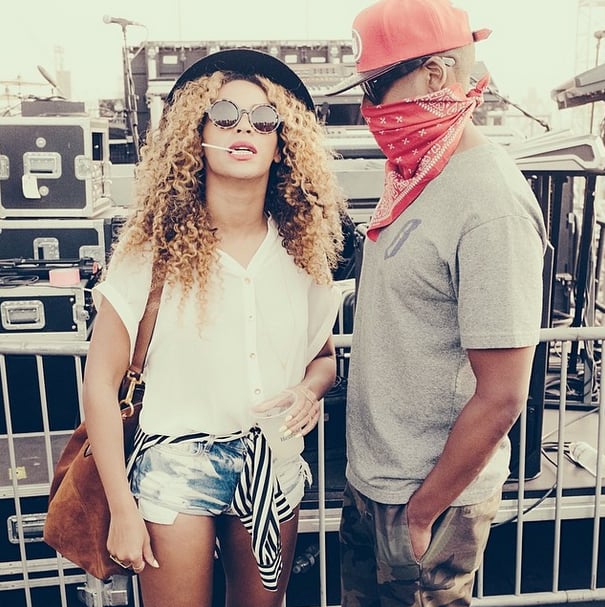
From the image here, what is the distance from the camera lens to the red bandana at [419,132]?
1368mm

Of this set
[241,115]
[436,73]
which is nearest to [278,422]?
[241,115]

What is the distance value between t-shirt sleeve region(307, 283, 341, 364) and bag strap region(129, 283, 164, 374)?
0.41m

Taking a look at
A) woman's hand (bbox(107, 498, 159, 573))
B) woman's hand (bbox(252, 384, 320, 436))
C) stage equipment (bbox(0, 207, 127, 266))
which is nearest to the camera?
woman's hand (bbox(107, 498, 159, 573))

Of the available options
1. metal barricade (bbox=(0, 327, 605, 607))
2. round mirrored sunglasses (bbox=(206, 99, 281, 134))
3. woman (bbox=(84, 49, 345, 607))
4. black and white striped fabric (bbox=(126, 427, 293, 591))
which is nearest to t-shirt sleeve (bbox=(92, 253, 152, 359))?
woman (bbox=(84, 49, 345, 607))

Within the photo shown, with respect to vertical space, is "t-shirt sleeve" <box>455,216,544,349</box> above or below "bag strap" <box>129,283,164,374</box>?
above

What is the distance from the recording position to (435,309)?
4.51 ft

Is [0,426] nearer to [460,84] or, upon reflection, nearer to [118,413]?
[118,413]

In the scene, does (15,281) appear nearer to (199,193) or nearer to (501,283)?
(199,193)

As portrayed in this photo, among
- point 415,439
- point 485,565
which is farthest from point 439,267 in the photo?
point 485,565

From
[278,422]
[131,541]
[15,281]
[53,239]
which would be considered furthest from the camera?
[53,239]

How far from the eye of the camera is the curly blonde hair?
1551 millimetres

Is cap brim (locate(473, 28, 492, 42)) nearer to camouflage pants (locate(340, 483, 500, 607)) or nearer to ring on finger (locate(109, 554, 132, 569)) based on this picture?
camouflage pants (locate(340, 483, 500, 607))

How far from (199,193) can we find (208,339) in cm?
35

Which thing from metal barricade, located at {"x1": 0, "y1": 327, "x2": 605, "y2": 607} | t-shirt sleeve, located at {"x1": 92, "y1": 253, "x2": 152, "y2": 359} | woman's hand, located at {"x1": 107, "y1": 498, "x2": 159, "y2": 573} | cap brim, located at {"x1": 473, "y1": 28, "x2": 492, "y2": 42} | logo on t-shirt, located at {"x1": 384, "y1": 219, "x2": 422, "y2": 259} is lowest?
metal barricade, located at {"x1": 0, "y1": 327, "x2": 605, "y2": 607}
